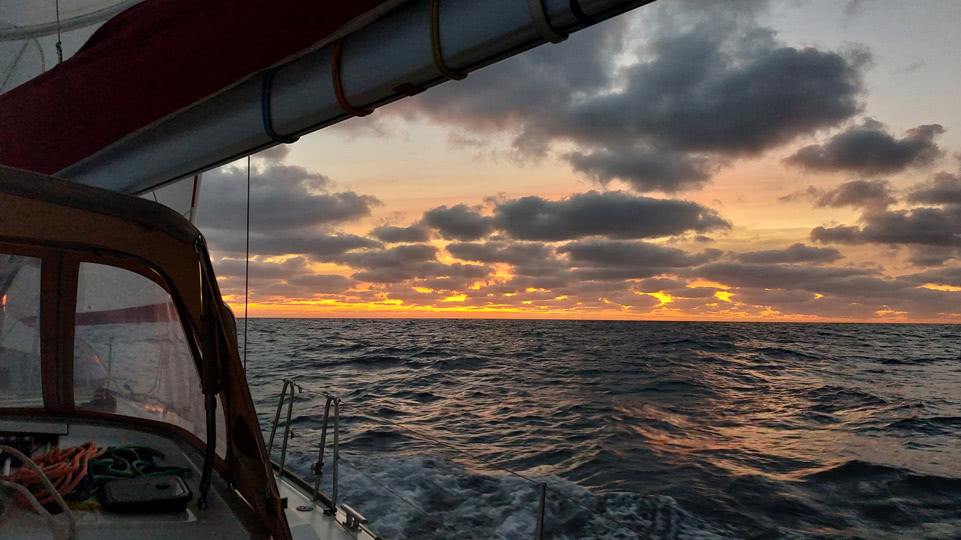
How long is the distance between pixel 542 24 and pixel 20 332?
2.11m

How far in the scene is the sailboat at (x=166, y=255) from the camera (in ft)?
5.65

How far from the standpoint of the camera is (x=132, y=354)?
7.35 feet

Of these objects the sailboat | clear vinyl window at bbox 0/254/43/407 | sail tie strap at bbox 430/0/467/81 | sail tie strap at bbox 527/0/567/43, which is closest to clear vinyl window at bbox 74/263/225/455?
the sailboat

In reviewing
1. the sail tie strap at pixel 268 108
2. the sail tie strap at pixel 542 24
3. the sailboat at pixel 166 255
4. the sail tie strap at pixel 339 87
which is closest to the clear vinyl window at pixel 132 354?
the sailboat at pixel 166 255

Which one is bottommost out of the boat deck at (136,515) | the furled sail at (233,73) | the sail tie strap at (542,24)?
the boat deck at (136,515)

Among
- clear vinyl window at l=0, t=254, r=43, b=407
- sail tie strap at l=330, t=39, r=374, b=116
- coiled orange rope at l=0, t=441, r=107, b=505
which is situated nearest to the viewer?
coiled orange rope at l=0, t=441, r=107, b=505

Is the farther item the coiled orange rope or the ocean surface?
the ocean surface

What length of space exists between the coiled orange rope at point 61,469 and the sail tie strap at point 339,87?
1.53 metres

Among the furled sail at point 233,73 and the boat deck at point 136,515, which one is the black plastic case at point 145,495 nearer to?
the boat deck at point 136,515

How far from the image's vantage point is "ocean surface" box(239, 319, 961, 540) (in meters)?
7.65

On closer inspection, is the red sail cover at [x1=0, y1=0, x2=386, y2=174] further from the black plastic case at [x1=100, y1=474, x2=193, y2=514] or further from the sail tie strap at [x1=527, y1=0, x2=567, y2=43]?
the black plastic case at [x1=100, y1=474, x2=193, y2=514]

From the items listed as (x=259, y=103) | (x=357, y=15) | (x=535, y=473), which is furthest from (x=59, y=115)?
(x=535, y=473)

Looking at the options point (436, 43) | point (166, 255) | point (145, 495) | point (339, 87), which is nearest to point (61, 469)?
point (145, 495)

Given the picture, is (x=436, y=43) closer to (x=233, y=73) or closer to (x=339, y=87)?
(x=339, y=87)
